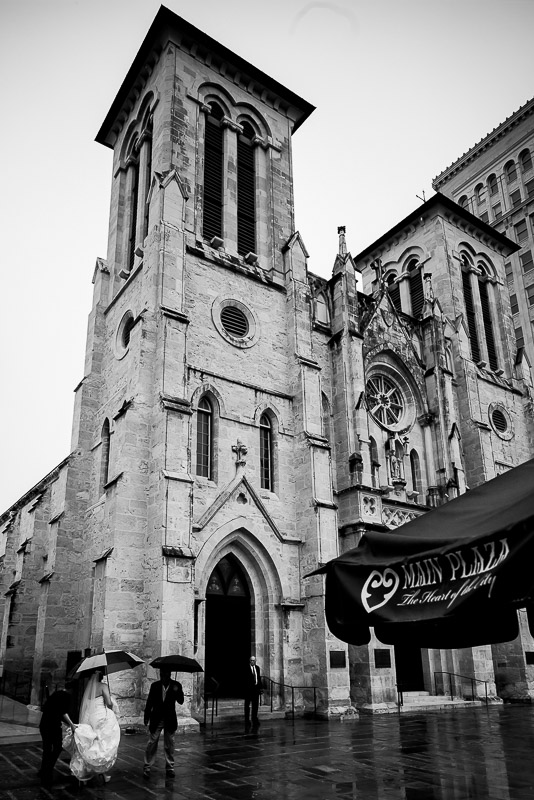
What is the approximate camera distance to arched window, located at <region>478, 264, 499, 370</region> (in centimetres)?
3469

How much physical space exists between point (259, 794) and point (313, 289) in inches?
807

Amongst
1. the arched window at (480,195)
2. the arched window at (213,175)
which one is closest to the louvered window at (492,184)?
the arched window at (480,195)

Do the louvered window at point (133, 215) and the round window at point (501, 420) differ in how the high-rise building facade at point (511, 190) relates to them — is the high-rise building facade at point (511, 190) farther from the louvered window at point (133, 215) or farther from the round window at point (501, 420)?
the louvered window at point (133, 215)

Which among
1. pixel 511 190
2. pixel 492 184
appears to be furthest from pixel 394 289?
pixel 492 184

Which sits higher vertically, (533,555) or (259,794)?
(533,555)

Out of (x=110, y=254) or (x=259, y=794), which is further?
(x=110, y=254)

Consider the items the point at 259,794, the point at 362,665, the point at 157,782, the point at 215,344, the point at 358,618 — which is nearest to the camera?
the point at 358,618

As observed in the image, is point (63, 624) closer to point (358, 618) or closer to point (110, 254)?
point (110, 254)

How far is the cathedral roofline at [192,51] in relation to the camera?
26.1 metres

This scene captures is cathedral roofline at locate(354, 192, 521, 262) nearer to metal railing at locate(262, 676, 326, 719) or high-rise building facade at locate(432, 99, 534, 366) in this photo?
high-rise building facade at locate(432, 99, 534, 366)

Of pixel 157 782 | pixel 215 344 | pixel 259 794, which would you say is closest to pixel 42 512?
pixel 215 344

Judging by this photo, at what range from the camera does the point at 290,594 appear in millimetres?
20438

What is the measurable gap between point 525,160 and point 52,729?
52237mm

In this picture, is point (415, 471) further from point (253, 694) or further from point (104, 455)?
point (253, 694)
